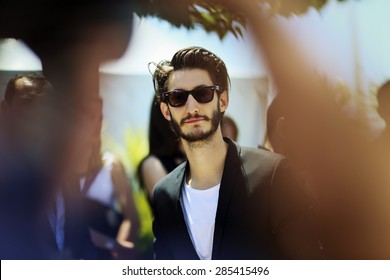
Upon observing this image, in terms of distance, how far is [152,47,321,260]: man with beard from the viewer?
3346 millimetres

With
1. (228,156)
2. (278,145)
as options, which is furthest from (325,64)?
(228,156)

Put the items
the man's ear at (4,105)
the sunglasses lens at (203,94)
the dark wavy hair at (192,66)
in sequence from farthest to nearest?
the man's ear at (4,105) → the dark wavy hair at (192,66) → the sunglasses lens at (203,94)

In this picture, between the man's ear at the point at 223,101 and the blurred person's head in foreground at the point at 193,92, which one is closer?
the blurred person's head in foreground at the point at 193,92

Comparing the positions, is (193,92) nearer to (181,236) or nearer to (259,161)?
(259,161)

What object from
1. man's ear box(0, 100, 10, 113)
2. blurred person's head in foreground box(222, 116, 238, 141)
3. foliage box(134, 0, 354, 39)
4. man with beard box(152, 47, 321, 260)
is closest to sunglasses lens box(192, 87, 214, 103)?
man with beard box(152, 47, 321, 260)

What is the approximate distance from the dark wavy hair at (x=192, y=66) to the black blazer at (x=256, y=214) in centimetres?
43

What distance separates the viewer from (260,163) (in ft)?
11.1

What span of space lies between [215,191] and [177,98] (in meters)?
0.65

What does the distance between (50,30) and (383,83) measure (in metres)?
2.30

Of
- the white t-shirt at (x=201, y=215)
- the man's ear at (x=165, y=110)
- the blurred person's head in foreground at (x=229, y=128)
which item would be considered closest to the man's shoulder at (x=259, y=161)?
the blurred person's head in foreground at (x=229, y=128)

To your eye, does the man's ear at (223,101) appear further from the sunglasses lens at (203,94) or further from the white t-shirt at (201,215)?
the white t-shirt at (201,215)

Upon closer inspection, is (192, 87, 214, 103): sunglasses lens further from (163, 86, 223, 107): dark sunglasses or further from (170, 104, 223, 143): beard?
(170, 104, 223, 143): beard

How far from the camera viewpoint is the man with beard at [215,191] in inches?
132
